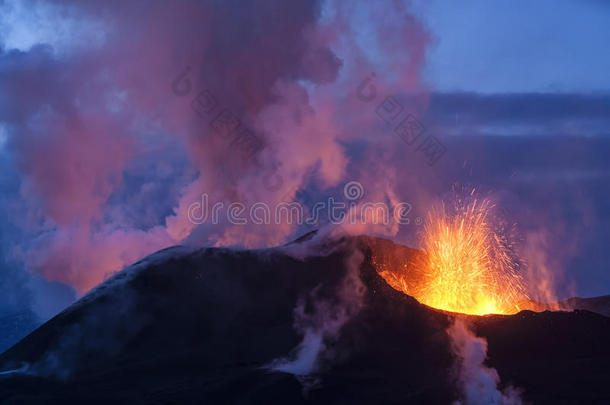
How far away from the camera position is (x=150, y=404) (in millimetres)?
25500

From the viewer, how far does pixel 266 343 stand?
31.5 metres

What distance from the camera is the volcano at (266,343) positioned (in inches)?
1062

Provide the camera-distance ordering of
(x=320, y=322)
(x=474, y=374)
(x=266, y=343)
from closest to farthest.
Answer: (x=474, y=374), (x=266, y=343), (x=320, y=322)

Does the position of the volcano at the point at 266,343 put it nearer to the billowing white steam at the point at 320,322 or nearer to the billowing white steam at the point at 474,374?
the billowing white steam at the point at 320,322

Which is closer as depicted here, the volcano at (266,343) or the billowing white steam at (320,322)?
the volcano at (266,343)

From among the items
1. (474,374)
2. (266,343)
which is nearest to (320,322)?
(266,343)

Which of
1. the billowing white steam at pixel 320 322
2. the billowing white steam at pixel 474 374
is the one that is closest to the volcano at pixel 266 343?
the billowing white steam at pixel 320 322

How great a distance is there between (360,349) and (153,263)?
14211 millimetres

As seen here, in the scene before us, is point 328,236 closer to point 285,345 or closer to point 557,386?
point 285,345

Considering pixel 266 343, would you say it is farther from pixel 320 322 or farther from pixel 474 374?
pixel 474 374

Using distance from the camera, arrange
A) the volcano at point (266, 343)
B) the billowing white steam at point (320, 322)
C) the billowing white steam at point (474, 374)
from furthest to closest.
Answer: the billowing white steam at point (320, 322) < the volcano at point (266, 343) < the billowing white steam at point (474, 374)

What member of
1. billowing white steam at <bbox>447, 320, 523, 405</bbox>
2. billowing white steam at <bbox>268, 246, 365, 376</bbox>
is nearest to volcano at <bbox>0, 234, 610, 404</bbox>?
billowing white steam at <bbox>268, 246, 365, 376</bbox>

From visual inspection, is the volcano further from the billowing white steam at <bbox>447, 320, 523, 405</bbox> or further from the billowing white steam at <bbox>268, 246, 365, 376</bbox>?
the billowing white steam at <bbox>447, 320, 523, 405</bbox>

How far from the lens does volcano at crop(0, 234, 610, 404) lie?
2697 cm
